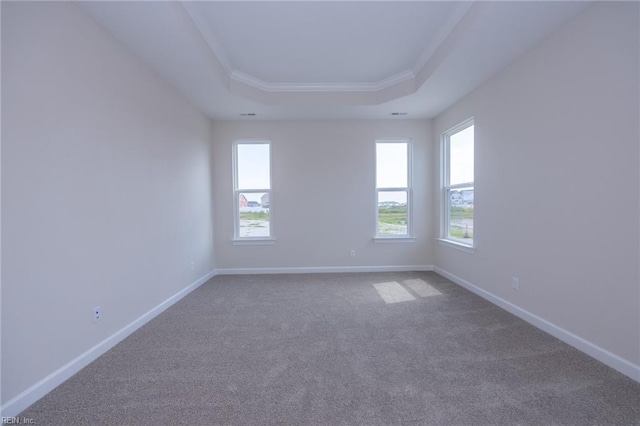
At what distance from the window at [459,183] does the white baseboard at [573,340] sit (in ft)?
2.75

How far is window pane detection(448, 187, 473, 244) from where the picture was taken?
12.1 ft

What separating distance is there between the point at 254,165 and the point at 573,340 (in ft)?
14.2

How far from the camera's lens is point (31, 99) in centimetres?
161

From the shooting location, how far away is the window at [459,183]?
3.66 m

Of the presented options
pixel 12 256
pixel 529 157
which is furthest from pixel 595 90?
pixel 12 256

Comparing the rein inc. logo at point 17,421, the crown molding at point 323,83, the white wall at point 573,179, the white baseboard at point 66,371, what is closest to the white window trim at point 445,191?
the white wall at point 573,179

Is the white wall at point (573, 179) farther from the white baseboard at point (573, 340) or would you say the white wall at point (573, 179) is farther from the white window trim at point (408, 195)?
the white window trim at point (408, 195)

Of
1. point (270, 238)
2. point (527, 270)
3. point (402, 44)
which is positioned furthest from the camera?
point (270, 238)

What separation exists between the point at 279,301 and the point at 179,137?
2.34 metres

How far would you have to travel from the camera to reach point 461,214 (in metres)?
3.90

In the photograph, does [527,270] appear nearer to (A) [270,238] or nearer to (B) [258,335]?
(B) [258,335]

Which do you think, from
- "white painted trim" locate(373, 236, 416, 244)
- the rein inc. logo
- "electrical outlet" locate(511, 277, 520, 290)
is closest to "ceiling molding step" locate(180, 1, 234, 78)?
the rein inc. logo

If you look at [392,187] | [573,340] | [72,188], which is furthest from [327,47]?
[573,340]

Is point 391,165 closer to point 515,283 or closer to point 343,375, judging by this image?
point 515,283
